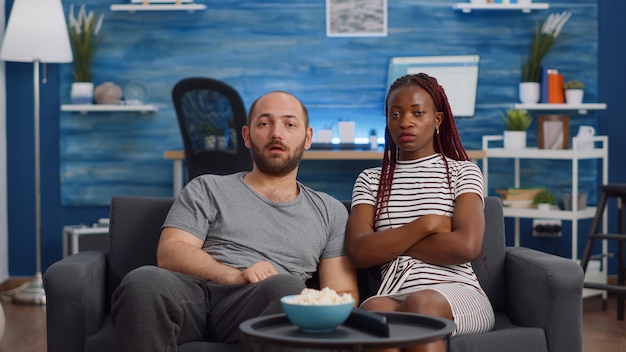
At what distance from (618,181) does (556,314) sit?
10.4ft

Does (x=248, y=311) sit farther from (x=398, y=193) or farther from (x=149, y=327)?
(x=398, y=193)

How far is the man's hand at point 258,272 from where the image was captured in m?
2.60

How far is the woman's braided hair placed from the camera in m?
2.92

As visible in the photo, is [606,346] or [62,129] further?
[62,129]

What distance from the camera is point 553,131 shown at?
17.2 ft

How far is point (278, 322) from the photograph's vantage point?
2.10 m

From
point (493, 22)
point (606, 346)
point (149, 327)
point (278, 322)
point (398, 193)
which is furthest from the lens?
point (493, 22)

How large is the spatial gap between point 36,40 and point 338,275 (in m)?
3.03

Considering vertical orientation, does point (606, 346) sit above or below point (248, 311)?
below

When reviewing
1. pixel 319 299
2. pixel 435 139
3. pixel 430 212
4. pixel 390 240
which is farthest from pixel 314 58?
pixel 319 299

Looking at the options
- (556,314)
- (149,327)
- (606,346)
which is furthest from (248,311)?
(606,346)

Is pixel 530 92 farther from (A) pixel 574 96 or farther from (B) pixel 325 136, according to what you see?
(B) pixel 325 136

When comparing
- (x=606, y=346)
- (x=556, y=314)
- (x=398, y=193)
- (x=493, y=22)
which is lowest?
(x=606, y=346)

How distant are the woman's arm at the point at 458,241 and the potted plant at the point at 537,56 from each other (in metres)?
2.87
